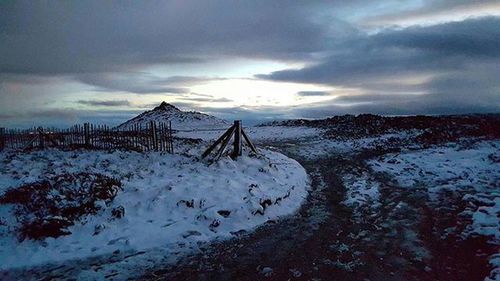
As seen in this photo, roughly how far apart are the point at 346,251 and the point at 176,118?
5468cm

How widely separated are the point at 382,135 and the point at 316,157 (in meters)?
12.7

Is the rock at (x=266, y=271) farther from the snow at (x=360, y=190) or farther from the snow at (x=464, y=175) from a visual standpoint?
the snow at (x=360, y=190)

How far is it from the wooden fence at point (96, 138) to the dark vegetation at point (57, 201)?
7.35 metres

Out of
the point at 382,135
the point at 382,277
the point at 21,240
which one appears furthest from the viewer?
the point at 382,135

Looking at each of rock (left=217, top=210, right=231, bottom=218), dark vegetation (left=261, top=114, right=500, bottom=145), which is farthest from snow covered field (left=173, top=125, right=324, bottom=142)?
rock (left=217, top=210, right=231, bottom=218)

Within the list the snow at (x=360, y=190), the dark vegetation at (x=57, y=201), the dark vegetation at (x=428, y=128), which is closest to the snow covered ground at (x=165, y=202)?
the dark vegetation at (x=57, y=201)

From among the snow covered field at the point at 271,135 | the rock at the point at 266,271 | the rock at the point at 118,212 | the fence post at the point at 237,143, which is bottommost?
the rock at the point at 266,271

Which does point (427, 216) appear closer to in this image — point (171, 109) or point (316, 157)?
point (316, 157)

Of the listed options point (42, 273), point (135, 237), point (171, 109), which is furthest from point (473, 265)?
point (171, 109)

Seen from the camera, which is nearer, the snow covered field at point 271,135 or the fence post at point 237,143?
the fence post at point 237,143

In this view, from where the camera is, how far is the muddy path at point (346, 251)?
697cm

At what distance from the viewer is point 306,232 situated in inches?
371

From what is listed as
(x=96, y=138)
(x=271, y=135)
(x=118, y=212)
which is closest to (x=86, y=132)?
(x=96, y=138)

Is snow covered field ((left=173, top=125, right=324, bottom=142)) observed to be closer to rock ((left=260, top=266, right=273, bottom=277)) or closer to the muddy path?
the muddy path
